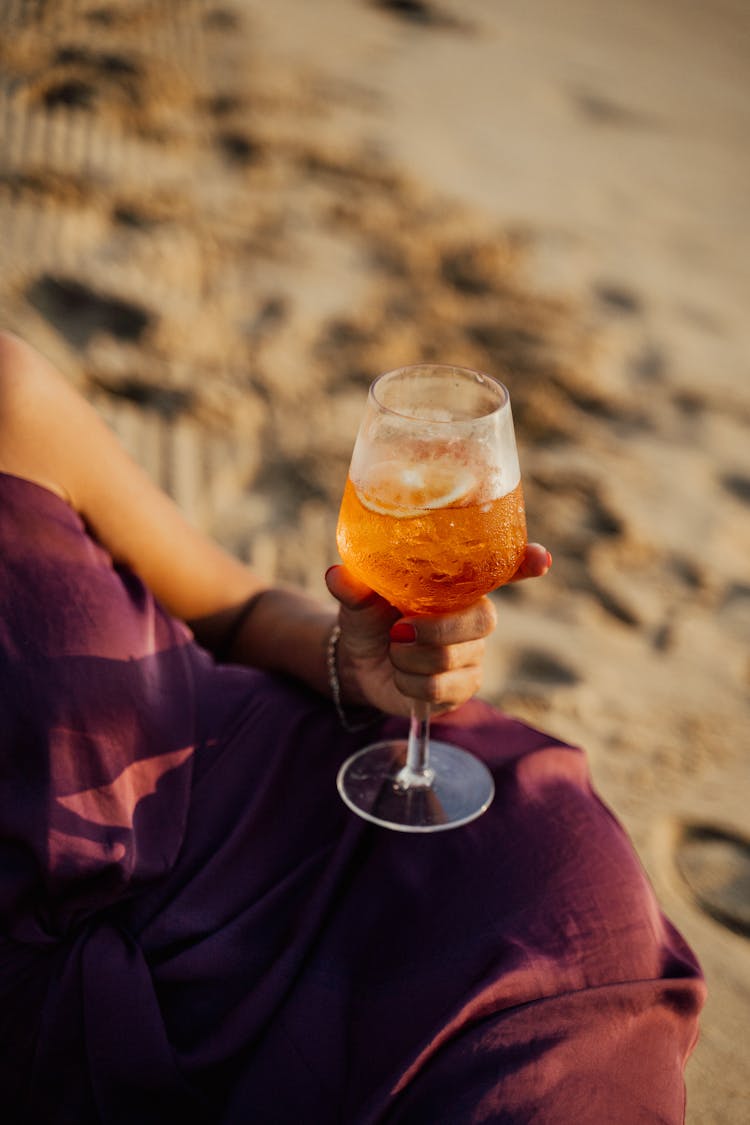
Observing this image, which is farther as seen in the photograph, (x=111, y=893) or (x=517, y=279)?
(x=517, y=279)

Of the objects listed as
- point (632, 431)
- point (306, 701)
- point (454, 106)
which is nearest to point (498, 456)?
point (306, 701)

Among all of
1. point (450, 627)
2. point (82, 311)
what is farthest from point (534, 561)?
point (82, 311)

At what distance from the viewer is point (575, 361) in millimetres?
4941

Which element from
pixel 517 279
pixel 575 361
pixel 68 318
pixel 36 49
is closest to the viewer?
pixel 68 318

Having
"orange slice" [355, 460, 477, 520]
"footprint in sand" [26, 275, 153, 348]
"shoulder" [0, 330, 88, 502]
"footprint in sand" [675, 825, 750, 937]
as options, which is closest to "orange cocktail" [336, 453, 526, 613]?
"orange slice" [355, 460, 477, 520]

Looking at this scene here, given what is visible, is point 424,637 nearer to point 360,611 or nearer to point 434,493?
point 360,611

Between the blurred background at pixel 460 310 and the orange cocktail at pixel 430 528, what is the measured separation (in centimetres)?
128

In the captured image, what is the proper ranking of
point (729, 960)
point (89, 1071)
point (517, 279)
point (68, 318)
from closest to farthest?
point (89, 1071) → point (729, 960) → point (68, 318) → point (517, 279)

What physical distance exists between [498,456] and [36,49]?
6561 millimetres

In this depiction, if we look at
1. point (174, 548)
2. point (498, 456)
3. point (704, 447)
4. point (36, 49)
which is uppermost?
point (498, 456)

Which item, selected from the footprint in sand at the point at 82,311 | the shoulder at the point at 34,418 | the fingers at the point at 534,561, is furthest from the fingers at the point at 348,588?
the footprint in sand at the point at 82,311

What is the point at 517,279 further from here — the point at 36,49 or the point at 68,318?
the point at 36,49

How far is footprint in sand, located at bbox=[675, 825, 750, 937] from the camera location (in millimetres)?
2576

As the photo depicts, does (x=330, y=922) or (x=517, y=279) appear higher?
(x=330, y=922)
